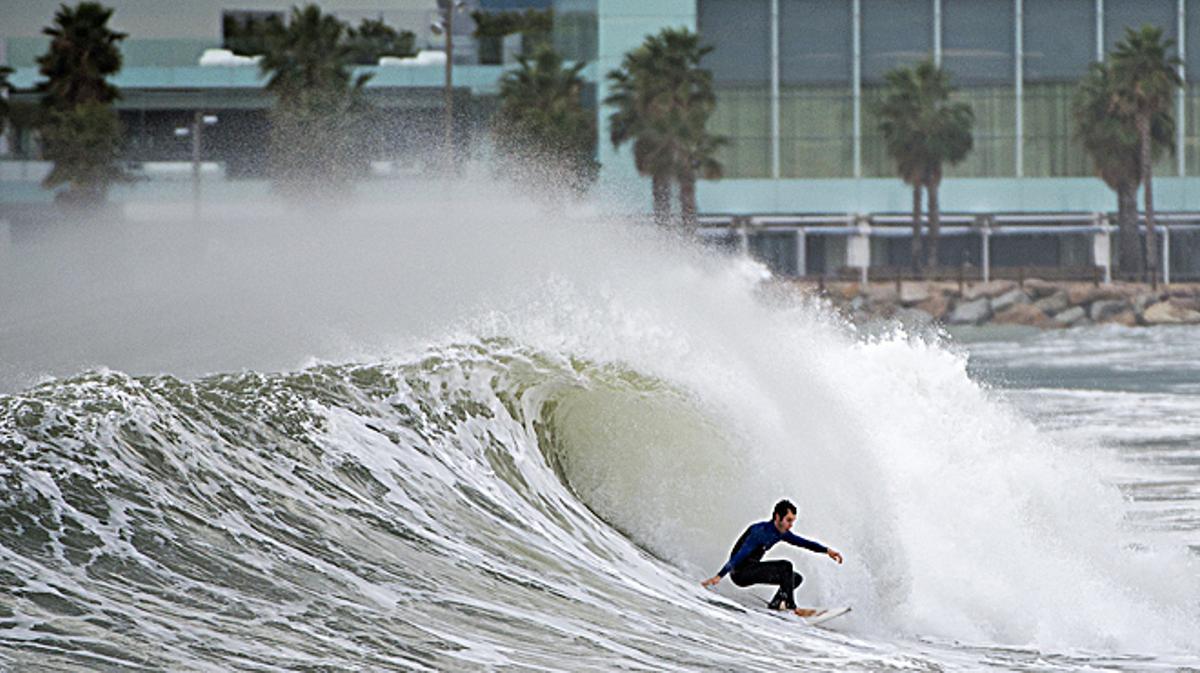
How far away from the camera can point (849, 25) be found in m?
83.7

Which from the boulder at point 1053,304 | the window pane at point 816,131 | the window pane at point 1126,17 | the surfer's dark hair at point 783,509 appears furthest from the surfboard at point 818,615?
the window pane at point 1126,17

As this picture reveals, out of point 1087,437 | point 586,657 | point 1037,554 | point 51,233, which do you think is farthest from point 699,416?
point 51,233

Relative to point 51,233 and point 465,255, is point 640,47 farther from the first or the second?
point 465,255

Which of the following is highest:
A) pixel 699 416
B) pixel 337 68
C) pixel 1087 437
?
pixel 337 68

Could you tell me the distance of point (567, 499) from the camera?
16922 mm

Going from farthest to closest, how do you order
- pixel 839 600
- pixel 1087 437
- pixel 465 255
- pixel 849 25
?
1. pixel 849 25
2. pixel 1087 437
3. pixel 465 255
4. pixel 839 600

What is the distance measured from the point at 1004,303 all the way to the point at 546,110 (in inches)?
891

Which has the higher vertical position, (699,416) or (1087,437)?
(699,416)

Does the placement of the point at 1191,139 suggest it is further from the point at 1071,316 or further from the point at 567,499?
the point at 567,499

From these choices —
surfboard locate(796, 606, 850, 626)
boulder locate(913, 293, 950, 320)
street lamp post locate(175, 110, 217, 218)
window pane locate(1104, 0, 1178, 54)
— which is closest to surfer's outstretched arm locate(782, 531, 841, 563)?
surfboard locate(796, 606, 850, 626)

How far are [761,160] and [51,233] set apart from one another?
1212 inches

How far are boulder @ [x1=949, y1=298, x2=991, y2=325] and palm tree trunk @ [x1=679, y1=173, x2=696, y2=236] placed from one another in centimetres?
1277

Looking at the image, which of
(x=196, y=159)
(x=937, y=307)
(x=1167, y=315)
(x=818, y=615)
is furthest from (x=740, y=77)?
(x=818, y=615)

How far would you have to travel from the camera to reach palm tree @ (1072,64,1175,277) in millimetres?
85062
